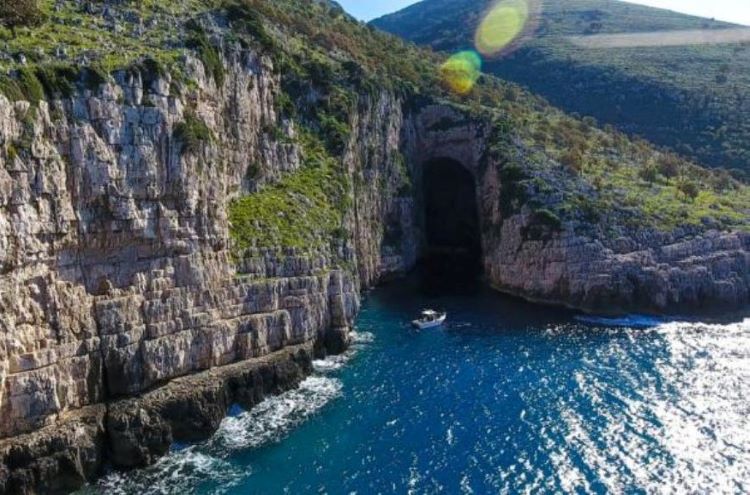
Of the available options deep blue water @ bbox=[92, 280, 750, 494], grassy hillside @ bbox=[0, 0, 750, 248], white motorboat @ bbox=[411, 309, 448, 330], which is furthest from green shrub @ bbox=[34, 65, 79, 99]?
white motorboat @ bbox=[411, 309, 448, 330]

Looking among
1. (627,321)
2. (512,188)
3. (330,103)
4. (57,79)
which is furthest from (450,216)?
(57,79)

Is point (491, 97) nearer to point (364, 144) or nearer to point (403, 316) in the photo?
point (364, 144)

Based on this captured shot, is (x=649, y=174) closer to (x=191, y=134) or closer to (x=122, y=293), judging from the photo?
(x=191, y=134)

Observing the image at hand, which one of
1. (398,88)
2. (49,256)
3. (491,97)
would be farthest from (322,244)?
(491,97)

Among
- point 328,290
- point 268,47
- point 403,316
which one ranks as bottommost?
point 403,316

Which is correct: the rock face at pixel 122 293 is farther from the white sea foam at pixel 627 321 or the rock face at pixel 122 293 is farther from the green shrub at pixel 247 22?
the white sea foam at pixel 627 321

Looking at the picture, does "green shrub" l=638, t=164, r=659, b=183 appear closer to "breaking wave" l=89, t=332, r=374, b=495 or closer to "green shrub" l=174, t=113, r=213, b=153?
"breaking wave" l=89, t=332, r=374, b=495
